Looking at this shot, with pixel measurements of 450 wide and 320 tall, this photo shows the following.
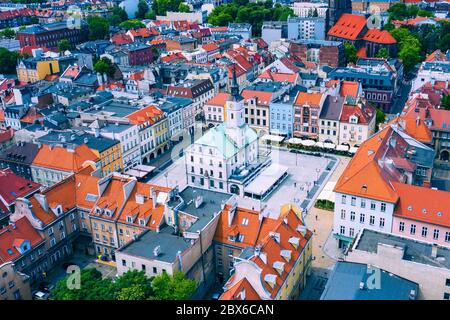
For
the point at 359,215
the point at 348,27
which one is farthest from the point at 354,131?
the point at 348,27

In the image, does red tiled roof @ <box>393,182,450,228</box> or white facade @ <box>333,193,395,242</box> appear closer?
red tiled roof @ <box>393,182,450,228</box>

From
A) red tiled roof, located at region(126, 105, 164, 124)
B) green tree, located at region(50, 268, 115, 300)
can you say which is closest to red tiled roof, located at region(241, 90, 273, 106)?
red tiled roof, located at region(126, 105, 164, 124)

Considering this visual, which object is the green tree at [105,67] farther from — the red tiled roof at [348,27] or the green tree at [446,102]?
the green tree at [446,102]

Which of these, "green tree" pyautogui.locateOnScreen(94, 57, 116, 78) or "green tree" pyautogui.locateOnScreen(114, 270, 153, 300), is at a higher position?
"green tree" pyautogui.locateOnScreen(94, 57, 116, 78)

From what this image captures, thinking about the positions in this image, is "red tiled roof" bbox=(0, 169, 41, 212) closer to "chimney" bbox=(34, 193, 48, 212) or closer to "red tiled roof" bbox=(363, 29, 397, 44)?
"chimney" bbox=(34, 193, 48, 212)

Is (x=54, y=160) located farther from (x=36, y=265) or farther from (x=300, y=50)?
(x=300, y=50)
